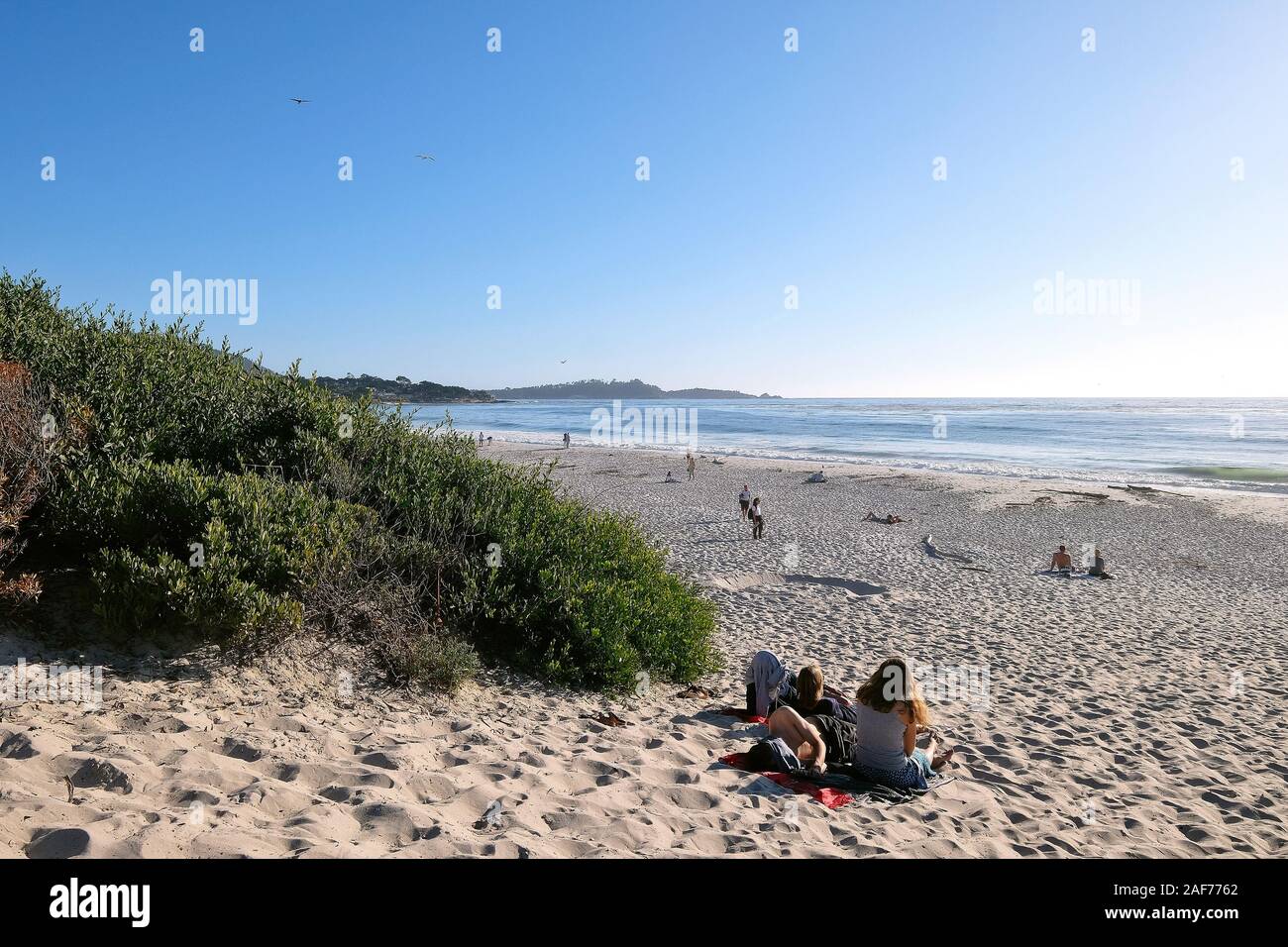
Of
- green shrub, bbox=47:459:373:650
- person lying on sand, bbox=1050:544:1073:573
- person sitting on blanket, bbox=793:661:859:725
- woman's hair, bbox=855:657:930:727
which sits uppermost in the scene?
green shrub, bbox=47:459:373:650

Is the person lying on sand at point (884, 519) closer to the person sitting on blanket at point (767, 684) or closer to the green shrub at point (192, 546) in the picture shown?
the person sitting on blanket at point (767, 684)

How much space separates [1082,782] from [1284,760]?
83.8 inches

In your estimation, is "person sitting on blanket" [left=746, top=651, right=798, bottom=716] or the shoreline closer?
"person sitting on blanket" [left=746, top=651, right=798, bottom=716]

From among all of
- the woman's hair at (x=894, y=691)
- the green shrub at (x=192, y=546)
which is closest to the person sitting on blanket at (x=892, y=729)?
the woman's hair at (x=894, y=691)

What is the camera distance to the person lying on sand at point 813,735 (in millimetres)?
5316

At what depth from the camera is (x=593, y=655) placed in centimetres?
668

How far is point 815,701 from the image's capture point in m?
5.77

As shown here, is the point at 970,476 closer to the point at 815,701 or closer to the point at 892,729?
the point at 815,701

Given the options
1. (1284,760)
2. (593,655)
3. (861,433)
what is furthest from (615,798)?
(861,433)

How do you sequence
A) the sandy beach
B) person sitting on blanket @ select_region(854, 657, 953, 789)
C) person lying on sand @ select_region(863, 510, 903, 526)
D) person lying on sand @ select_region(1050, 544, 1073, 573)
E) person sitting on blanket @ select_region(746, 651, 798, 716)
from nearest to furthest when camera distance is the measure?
the sandy beach, person sitting on blanket @ select_region(854, 657, 953, 789), person sitting on blanket @ select_region(746, 651, 798, 716), person lying on sand @ select_region(1050, 544, 1073, 573), person lying on sand @ select_region(863, 510, 903, 526)

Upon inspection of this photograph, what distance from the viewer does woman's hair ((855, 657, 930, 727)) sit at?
16.8ft

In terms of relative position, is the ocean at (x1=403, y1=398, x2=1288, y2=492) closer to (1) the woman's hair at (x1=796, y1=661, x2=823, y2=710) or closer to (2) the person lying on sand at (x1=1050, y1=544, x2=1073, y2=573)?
(2) the person lying on sand at (x1=1050, y1=544, x2=1073, y2=573)

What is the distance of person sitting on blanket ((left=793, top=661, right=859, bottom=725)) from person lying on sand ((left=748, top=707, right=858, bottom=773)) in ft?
0.39

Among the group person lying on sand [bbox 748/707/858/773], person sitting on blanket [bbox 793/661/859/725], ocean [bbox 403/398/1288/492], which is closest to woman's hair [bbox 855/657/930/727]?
person lying on sand [bbox 748/707/858/773]
